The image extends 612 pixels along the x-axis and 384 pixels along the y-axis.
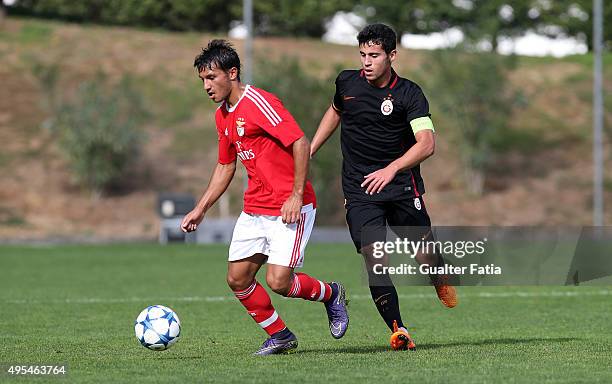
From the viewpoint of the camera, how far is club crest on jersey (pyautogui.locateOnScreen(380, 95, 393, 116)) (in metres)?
8.43

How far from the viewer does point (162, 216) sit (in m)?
31.1

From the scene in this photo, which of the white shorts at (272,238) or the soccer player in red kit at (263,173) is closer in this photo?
the soccer player in red kit at (263,173)

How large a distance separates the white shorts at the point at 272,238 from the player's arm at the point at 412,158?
485 mm

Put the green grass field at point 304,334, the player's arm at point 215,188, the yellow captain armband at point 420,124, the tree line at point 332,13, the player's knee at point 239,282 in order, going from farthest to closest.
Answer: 1. the tree line at point 332,13
2. the player's arm at point 215,188
3. the player's knee at point 239,282
4. the yellow captain armband at point 420,124
5. the green grass field at point 304,334

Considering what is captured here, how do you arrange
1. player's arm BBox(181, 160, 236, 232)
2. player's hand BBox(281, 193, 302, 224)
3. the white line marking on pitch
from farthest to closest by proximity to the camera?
the white line marking on pitch
player's arm BBox(181, 160, 236, 232)
player's hand BBox(281, 193, 302, 224)

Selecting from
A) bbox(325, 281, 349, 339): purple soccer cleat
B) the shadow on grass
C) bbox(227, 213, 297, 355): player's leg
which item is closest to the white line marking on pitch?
the shadow on grass

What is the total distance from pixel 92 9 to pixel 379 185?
181 feet

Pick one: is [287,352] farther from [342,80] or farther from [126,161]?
Result: [126,161]

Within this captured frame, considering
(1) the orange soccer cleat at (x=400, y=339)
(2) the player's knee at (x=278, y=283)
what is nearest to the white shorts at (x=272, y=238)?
(2) the player's knee at (x=278, y=283)

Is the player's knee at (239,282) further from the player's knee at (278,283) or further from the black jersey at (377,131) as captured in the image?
the black jersey at (377,131)

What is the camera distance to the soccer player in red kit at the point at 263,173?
8070mm

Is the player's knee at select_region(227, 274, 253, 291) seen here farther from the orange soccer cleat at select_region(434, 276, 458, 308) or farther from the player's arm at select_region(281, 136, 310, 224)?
the orange soccer cleat at select_region(434, 276, 458, 308)

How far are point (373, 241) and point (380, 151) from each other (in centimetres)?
65

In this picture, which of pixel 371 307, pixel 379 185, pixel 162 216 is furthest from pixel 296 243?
pixel 162 216
